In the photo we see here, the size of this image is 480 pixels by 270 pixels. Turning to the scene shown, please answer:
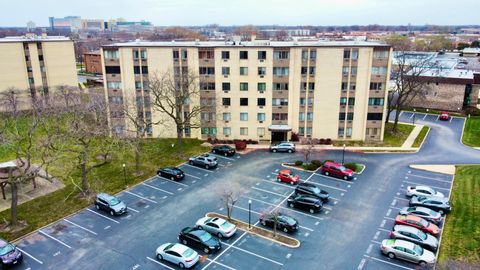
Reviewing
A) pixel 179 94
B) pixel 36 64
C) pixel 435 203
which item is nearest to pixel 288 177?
pixel 435 203

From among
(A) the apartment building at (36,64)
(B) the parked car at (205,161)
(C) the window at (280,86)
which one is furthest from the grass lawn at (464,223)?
(A) the apartment building at (36,64)

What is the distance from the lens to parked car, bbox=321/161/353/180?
156 feet

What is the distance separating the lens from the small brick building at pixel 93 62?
139m

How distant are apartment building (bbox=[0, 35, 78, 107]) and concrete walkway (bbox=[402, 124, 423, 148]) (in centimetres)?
7486

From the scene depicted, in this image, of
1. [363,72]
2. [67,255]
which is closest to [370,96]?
[363,72]

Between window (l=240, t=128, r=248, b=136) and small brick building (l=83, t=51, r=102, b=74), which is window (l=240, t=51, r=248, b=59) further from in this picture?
small brick building (l=83, t=51, r=102, b=74)

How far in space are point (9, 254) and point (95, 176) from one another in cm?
1855

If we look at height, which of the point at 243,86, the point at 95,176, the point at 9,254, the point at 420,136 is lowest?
the point at 95,176

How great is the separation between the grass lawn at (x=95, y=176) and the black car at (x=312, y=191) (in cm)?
1928

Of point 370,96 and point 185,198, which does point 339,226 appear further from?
point 370,96

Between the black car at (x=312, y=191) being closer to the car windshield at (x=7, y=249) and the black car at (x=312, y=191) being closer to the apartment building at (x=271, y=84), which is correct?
the apartment building at (x=271, y=84)

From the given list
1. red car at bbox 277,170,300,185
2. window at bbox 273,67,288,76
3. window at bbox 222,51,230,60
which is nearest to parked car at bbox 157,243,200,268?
red car at bbox 277,170,300,185

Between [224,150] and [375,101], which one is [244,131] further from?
[375,101]

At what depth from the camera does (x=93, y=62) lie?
463 ft
